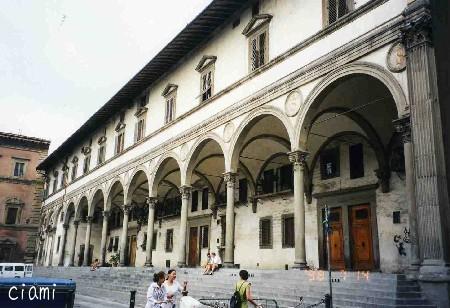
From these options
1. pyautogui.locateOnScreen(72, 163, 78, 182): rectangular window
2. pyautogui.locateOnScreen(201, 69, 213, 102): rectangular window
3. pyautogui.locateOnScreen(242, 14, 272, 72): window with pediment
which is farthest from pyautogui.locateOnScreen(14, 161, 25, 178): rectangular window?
pyautogui.locateOnScreen(242, 14, 272, 72): window with pediment

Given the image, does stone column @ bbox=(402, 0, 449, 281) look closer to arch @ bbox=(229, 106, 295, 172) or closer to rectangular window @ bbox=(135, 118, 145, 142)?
arch @ bbox=(229, 106, 295, 172)

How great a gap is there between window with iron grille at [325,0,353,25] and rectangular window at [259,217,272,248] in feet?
32.3

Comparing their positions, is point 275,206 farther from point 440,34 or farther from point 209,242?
point 440,34

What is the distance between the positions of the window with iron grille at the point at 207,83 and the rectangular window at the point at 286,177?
478 centimetres

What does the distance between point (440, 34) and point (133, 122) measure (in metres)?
25.0

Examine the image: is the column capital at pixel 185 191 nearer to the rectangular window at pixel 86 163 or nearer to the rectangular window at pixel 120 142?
the rectangular window at pixel 120 142

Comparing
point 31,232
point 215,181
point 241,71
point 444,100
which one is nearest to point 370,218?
point 241,71

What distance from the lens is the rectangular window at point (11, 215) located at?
41.5 meters

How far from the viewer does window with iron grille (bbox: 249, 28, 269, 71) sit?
15234 mm

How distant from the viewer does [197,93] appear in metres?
19.1

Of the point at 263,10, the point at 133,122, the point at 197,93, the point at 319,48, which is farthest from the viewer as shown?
the point at 133,122

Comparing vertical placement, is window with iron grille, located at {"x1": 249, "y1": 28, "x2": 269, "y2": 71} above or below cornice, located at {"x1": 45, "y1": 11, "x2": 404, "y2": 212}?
above

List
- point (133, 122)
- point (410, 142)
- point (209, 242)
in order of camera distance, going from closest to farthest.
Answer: point (410, 142) → point (209, 242) → point (133, 122)

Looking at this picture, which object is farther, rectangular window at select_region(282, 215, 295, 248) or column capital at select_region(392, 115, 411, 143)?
rectangular window at select_region(282, 215, 295, 248)
